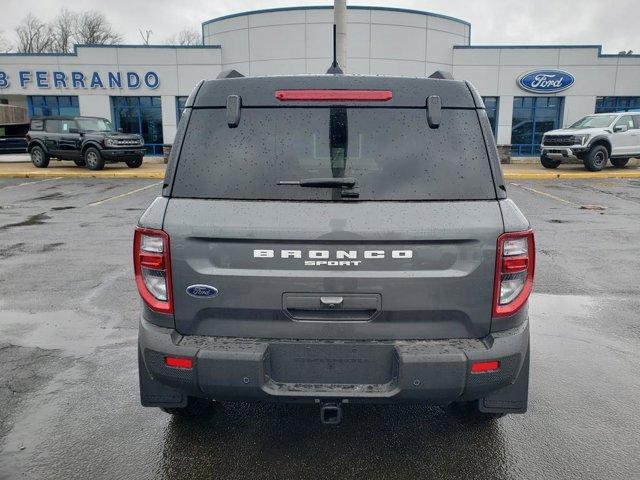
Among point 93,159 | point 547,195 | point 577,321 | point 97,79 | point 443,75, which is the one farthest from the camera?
point 97,79

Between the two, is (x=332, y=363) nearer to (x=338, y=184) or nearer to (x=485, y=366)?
(x=485, y=366)

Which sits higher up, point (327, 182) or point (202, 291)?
point (327, 182)

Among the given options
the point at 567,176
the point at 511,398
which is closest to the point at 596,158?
the point at 567,176

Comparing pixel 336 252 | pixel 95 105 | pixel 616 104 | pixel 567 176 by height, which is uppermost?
pixel 616 104

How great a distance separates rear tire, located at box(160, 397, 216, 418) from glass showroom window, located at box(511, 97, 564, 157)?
26079 millimetres

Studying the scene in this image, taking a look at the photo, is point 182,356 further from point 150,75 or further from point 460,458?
point 150,75

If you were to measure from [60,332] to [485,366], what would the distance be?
4.03 m

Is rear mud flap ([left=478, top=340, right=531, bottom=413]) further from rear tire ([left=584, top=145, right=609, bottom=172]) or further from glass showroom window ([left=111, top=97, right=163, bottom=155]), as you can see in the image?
glass showroom window ([left=111, top=97, right=163, bottom=155])

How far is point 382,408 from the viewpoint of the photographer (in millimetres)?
3502

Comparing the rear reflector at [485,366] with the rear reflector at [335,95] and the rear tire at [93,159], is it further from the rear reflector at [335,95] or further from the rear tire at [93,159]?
the rear tire at [93,159]

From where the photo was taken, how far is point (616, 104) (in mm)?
26406

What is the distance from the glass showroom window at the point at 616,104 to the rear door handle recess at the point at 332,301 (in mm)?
28554

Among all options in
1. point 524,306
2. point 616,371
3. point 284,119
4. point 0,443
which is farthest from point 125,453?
point 616,371

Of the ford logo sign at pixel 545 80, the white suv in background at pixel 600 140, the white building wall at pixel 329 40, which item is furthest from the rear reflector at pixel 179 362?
the ford logo sign at pixel 545 80
